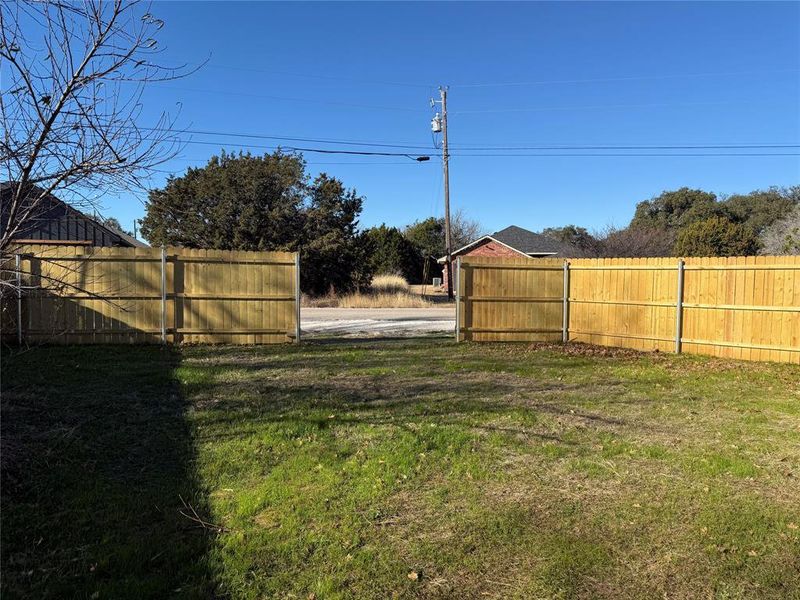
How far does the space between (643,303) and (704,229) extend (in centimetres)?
2740

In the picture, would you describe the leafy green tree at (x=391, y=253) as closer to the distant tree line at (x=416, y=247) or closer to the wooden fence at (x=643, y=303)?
the distant tree line at (x=416, y=247)

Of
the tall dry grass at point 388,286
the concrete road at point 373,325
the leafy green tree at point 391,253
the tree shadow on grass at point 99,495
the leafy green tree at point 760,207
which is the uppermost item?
the leafy green tree at point 760,207

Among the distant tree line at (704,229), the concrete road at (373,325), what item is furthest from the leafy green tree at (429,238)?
the concrete road at (373,325)

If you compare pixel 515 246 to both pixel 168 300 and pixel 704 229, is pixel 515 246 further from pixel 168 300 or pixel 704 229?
pixel 168 300

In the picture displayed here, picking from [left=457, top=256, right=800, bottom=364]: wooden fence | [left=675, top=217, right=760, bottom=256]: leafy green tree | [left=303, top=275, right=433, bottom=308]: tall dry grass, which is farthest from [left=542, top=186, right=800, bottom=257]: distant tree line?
[left=303, top=275, right=433, bottom=308]: tall dry grass

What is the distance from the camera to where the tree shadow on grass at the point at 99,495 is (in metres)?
2.70

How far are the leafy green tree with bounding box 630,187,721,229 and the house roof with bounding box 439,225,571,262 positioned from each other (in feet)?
47.2

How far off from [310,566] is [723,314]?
942 cm

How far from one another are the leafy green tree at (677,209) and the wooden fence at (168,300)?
136 ft

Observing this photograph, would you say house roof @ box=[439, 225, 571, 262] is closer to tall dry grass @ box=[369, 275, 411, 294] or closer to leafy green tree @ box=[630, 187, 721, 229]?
tall dry grass @ box=[369, 275, 411, 294]

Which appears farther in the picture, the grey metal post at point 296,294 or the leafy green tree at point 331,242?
the leafy green tree at point 331,242

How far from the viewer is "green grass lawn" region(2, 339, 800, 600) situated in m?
2.76

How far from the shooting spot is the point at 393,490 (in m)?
3.77

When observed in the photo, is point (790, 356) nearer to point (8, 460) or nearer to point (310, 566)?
point (310, 566)
